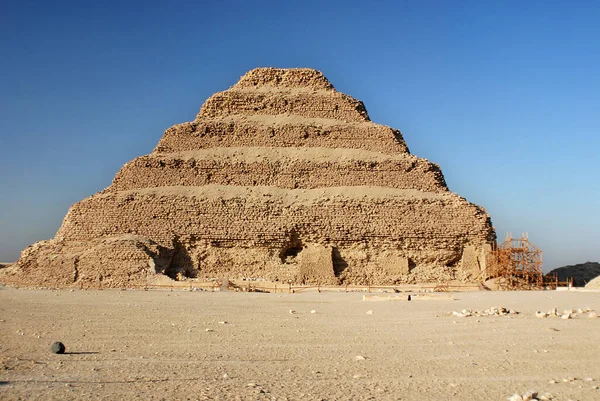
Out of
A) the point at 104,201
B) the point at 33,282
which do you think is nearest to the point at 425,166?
the point at 104,201

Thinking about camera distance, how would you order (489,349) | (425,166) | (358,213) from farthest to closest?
(425,166) < (358,213) < (489,349)

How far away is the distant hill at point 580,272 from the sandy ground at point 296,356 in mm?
27568

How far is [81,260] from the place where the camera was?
110ft

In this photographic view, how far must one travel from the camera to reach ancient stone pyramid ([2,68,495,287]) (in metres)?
34.0

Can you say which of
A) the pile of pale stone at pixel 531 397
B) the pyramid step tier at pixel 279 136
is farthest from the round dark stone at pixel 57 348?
the pyramid step tier at pixel 279 136

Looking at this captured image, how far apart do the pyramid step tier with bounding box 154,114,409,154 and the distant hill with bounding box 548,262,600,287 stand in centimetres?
1362

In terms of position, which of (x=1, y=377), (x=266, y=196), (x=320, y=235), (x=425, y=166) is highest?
(x=425, y=166)

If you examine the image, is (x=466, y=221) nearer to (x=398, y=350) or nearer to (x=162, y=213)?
(x=162, y=213)

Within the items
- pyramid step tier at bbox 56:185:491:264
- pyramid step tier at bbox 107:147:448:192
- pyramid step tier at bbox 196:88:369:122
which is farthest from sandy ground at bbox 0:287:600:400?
pyramid step tier at bbox 196:88:369:122

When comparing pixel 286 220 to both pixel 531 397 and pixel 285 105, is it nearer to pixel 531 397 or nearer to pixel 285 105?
pixel 285 105

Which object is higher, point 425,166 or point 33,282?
point 425,166

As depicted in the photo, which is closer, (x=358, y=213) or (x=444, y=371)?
(x=444, y=371)

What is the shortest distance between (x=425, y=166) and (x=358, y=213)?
6589mm

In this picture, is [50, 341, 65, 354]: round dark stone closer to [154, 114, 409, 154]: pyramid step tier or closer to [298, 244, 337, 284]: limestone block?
[298, 244, 337, 284]: limestone block
